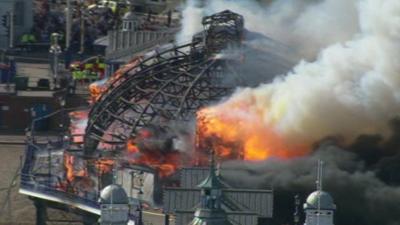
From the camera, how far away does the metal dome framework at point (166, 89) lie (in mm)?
104000

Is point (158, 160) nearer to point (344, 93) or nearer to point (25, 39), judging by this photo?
point (344, 93)

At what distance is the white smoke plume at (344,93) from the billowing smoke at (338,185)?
1.03 metres

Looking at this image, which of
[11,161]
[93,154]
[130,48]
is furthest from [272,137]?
[130,48]

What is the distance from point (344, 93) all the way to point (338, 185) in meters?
3.64

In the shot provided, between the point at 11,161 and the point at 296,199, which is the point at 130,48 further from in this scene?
the point at 296,199

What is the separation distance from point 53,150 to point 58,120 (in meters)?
9.29

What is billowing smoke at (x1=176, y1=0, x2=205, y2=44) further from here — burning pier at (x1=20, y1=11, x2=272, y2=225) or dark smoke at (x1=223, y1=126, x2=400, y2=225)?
dark smoke at (x1=223, y1=126, x2=400, y2=225)

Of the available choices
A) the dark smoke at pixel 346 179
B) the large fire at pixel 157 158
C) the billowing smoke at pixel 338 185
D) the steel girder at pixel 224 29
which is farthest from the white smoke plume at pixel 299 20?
the large fire at pixel 157 158

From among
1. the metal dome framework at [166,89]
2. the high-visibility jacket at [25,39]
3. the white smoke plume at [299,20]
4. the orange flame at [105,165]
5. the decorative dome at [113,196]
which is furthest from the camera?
the high-visibility jacket at [25,39]

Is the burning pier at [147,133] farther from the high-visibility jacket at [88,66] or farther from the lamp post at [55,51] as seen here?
the high-visibility jacket at [88,66]

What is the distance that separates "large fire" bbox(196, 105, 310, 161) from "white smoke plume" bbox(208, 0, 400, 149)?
1.24 ft

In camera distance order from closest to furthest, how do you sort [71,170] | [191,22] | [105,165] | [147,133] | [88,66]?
[147,133], [105,165], [71,170], [191,22], [88,66]

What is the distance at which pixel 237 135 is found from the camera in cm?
10150

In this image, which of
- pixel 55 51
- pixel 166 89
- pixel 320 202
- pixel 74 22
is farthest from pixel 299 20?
pixel 74 22
